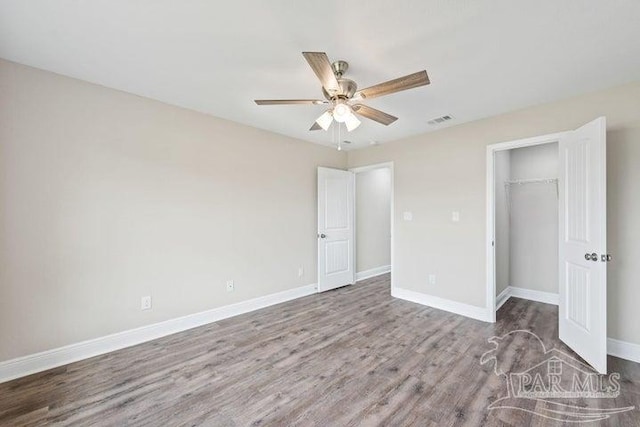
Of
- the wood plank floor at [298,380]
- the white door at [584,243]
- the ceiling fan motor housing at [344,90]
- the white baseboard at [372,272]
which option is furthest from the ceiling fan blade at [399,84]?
the white baseboard at [372,272]

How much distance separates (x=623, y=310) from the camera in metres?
2.48

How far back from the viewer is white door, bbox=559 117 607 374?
7.25 ft

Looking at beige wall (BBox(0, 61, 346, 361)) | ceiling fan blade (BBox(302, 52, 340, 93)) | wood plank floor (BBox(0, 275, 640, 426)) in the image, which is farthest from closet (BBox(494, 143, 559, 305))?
beige wall (BBox(0, 61, 346, 361))

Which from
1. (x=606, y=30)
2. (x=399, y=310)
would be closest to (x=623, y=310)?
(x=399, y=310)

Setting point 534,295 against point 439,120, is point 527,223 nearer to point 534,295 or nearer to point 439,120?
point 534,295

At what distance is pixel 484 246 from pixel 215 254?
3350 mm

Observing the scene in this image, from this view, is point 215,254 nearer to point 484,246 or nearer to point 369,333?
point 369,333

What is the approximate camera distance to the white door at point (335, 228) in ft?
14.8

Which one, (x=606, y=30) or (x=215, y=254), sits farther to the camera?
(x=215, y=254)

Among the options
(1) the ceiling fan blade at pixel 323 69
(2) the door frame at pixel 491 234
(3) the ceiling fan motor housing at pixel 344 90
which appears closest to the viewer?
(1) the ceiling fan blade at pixel 323 69

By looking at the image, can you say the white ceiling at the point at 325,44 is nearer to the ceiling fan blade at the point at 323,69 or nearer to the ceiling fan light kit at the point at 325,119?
the ceiling fan blade at the point at 323,69

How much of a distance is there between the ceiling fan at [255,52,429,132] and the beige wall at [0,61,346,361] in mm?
1507

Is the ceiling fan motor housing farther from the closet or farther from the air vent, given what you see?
the closet

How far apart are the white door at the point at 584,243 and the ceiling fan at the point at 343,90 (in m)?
1.76
